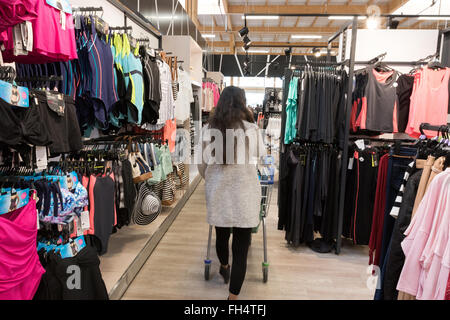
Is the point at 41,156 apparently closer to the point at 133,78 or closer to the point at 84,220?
the point at 84,220

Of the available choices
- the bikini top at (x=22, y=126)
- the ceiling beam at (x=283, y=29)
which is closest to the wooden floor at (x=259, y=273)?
the bikini top at (x=22, y=126)

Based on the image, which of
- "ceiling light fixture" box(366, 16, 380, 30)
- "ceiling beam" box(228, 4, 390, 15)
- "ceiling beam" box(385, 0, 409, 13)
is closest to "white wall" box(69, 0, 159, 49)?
"ceiling light fixture" box(366, 16, 380, 30)

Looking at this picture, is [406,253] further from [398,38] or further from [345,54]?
[398,38]

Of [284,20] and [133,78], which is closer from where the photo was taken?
[133,78]

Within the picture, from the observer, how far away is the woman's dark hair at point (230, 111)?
6.63 ft

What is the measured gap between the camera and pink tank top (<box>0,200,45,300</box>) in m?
1.27

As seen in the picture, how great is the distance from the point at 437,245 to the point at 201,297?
178 cm

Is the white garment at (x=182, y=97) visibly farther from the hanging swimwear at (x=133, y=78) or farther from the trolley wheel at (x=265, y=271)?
the trolley wheel at (x=265, y=271)

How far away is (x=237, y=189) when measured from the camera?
6.79 feet

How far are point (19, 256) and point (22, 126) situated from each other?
1.98 ft

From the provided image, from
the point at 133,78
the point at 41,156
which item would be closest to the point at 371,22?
the point at 133,78

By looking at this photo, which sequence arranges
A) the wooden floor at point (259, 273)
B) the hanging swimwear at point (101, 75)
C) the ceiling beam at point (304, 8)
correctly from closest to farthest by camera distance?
the hanging swimwear at point (101, 75), the wooden floor at point (259, 273), the ceiling beam at point (304, 8)
